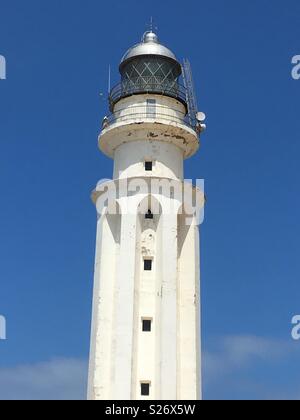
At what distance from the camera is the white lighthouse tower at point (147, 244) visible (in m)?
33.0

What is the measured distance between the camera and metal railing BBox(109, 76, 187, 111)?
124 feet

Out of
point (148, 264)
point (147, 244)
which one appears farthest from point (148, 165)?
point (148, 264)

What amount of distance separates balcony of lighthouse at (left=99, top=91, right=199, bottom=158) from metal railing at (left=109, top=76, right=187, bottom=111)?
0.15m

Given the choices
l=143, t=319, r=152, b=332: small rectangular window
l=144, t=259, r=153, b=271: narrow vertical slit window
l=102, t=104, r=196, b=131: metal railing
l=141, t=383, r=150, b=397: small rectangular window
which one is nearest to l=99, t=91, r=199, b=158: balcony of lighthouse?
l=102, t=104, r=196, b=131: metal railing

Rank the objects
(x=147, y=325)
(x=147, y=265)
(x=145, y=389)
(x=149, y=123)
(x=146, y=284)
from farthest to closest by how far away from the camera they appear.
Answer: (x=149, y=123)
(x=147, y=265)
(x=146, y=284)
(x=147, y=325)
(x=145, y=389)

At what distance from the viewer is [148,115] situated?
37031 mm

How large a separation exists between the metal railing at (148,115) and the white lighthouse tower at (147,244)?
A: 52 millimetres

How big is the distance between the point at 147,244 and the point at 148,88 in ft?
27.6

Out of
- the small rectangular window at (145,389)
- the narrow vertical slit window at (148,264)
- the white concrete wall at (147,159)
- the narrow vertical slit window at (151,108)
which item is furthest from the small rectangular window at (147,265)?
the narrow vertical slit window at (151,108)

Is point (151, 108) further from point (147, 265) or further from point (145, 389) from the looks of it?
point (145, 389)

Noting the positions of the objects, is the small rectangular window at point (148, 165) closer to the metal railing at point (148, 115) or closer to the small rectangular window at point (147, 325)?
the metal railing at point (148, 115)

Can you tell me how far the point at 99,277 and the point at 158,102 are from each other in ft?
32.0
